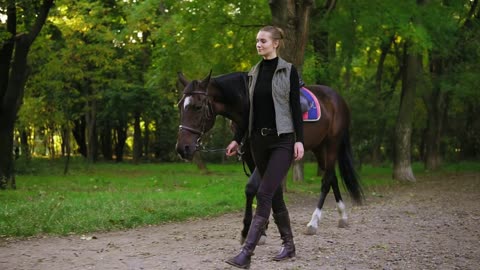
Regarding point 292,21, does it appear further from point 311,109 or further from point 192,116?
point 192,116

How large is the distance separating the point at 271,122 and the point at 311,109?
2.86 meters

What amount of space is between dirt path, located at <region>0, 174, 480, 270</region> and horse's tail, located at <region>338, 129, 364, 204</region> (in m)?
0.55

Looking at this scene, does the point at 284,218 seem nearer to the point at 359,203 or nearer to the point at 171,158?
the point at 359,203

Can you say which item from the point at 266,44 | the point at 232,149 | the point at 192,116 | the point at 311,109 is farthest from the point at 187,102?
the point at 311,109

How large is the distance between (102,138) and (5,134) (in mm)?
28836

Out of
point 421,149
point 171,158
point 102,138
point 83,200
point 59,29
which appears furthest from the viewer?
point 102,138

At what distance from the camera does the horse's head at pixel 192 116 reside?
20.7ft

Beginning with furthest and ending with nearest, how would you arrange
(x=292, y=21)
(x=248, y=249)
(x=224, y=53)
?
(x=224, y=53), (x=292, y=21), (x=248, y=249)

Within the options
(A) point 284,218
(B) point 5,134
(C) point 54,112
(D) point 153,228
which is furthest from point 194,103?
(C) point 54,112

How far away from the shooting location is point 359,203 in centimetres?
1009

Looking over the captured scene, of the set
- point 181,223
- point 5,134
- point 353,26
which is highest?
point 353,26

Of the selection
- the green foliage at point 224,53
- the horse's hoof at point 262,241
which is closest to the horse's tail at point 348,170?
the horse's hoof at point 262,241

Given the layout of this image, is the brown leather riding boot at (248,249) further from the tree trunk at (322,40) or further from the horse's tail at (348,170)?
the tree trunk at (322,40)

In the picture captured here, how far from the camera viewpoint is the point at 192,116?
21.0ft
